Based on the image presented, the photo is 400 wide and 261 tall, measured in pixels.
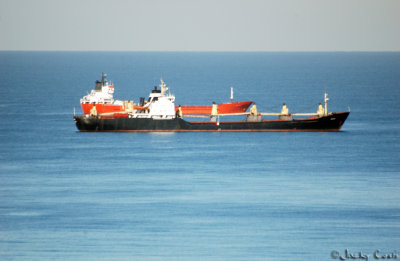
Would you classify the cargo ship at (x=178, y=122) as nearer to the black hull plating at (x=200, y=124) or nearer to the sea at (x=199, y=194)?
the black hull plating at (x=200, y=124)

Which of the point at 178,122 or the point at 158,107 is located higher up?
the point at 158,107

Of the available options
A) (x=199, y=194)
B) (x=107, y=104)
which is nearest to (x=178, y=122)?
(x=107, y=104)

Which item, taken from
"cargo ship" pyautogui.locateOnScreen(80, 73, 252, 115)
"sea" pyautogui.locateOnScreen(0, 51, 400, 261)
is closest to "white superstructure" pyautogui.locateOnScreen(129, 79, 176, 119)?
"sea" pyautogui.locateOnScreen(0, 51, 400, 261)

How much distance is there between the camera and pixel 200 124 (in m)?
99.6

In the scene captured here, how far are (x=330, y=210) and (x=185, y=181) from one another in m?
14.8

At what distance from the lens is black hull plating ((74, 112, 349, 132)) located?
99250 mm

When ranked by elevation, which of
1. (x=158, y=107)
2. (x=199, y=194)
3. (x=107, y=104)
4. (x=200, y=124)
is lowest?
(x=199, y=194)

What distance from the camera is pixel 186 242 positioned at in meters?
55.7

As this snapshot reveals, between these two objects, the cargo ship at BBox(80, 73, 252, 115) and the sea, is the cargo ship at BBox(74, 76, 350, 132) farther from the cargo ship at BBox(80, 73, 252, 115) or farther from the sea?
the cargo ship at BBox(80, 73, 252, 115)

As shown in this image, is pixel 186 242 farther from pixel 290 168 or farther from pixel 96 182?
pixel 290 168

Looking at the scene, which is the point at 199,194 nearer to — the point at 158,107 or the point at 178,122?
the point at 158,107

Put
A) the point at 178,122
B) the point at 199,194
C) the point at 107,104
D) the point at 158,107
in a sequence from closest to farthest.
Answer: the point at 199,194
the point at 158,107
the point at 178,122
the point at 107,104

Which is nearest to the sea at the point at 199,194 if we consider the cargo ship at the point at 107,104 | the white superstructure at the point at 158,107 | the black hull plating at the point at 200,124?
the black hull plating at the point at 200,124

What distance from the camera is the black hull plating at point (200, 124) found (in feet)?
326
